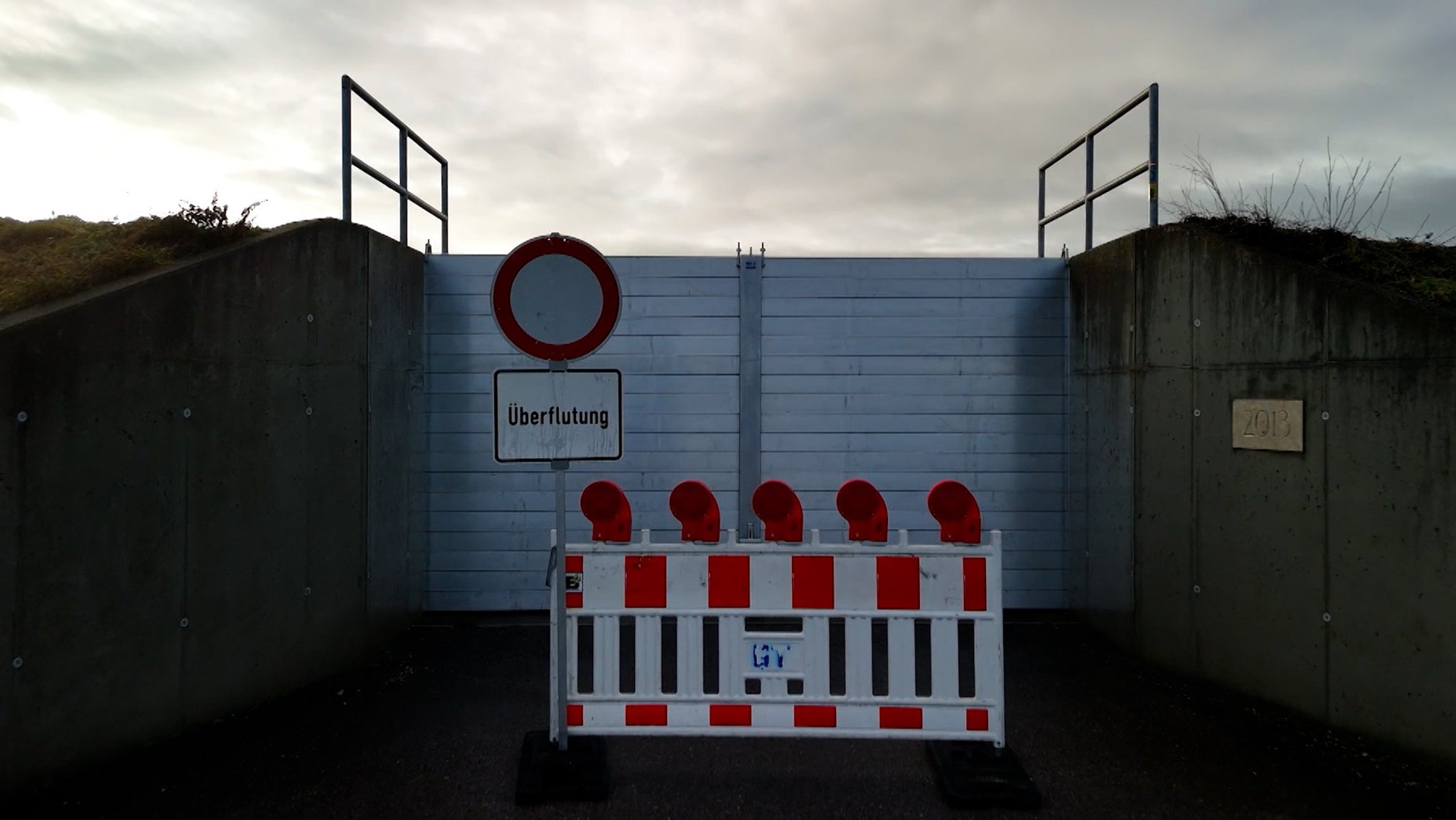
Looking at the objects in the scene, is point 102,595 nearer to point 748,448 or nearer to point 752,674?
point 752,674

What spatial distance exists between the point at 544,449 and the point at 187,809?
2.26 metres

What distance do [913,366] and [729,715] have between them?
3.64 meters

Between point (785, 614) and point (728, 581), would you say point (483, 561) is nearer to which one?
point (728, 581)

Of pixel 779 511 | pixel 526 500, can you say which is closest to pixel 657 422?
pixel 526 500

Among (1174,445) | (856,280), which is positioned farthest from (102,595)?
(1174,445)

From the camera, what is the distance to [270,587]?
466 cm

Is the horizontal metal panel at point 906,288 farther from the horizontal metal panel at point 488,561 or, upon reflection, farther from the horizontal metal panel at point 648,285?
the horizontal metal panel at point 488,561

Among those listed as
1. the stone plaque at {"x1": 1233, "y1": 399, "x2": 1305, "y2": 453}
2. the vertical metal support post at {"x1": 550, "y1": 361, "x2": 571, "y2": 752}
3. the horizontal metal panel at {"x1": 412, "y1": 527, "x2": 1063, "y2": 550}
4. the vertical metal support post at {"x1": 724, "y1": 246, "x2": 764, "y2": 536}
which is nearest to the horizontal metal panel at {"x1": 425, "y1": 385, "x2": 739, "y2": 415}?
the vertical metal support post at {"x1": 724, "y1": 246, "x2": 764, "y2": 536}

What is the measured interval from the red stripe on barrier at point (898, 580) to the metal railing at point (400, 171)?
14.3 ft

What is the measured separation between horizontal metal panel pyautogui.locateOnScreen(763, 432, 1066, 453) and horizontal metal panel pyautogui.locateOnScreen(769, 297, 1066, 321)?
1.00 m

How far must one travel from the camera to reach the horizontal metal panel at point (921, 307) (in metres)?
6.44

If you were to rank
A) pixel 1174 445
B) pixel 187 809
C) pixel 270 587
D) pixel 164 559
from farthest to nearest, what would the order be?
1. pixel 1174 445
2. pixel 270 587
3. pixel 164 559
4. pixel 187 809

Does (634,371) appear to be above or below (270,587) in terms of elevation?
above

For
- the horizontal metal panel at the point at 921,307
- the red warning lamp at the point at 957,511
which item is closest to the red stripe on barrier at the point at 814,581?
the red warning lamp at the point at 957,511
